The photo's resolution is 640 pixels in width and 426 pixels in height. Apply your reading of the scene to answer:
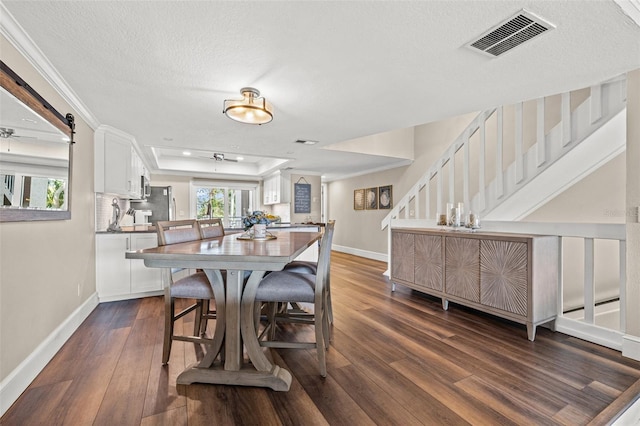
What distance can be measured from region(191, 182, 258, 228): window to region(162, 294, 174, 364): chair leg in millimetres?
5181

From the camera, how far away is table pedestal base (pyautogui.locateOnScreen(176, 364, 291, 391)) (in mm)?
Result: 1665

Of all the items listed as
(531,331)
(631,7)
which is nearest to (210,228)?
(531,331)

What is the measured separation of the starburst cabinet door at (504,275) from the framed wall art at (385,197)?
3400 mm

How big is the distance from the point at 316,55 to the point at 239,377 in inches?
82.8

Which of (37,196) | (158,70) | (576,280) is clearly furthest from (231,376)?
(576,280)

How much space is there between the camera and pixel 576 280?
381cm

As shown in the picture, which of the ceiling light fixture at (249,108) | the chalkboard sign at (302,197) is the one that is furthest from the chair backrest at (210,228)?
the chalkboard sign at (302,197)

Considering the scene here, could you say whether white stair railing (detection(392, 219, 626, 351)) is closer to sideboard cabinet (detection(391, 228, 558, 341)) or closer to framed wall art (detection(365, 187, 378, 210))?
sideboard cabinet (detection(391, 228, 558, 341))

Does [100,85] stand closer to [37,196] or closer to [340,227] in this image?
[37,196]

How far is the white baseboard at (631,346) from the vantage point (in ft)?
6.45

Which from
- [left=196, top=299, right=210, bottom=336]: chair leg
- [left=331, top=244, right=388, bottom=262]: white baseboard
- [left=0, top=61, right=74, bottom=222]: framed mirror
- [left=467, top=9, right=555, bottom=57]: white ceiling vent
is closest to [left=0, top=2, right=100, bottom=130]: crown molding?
[left=0, top=61, right=74, bottom=222]: framed mirror

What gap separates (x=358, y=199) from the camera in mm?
7066

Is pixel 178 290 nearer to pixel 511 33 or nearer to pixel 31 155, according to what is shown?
pixel 31 155

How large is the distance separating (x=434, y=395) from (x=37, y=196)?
2833 mm
